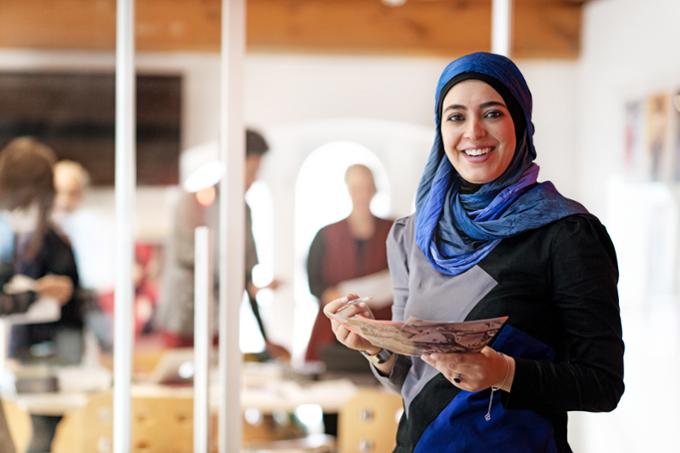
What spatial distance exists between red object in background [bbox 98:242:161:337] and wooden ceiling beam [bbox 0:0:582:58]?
2.43ft

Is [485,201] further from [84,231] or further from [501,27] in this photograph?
[84,231]

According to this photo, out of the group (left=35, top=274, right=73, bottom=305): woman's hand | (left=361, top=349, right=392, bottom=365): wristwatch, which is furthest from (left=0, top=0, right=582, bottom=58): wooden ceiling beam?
(left=361, top=349, right=392, bottom=365): wristwatch

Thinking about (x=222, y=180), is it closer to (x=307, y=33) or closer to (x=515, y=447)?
(x=307, y=33)

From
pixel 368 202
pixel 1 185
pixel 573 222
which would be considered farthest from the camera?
pixel 1 185

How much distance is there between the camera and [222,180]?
3.57 m

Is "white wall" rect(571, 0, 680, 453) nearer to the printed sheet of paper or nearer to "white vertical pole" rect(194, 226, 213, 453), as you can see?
"white vertical pole" rect(194, 226, 213, 453)

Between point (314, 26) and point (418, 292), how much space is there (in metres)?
2.07

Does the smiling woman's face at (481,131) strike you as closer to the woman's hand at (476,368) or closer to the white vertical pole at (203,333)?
the woman's hand at (476,368)

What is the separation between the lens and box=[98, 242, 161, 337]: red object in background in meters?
3.64

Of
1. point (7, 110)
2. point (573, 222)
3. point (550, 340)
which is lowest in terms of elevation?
point (550, 340)

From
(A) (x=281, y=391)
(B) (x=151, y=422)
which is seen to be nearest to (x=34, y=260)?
(B) (x=151, y=422)

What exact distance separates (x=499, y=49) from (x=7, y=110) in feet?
5.83

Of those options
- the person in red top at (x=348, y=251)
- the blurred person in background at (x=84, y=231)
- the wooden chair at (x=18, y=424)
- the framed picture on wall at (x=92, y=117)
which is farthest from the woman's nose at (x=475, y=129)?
the wooden chair at (x=18, y=424)

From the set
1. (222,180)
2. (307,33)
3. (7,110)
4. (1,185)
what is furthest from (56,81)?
(307,33)
